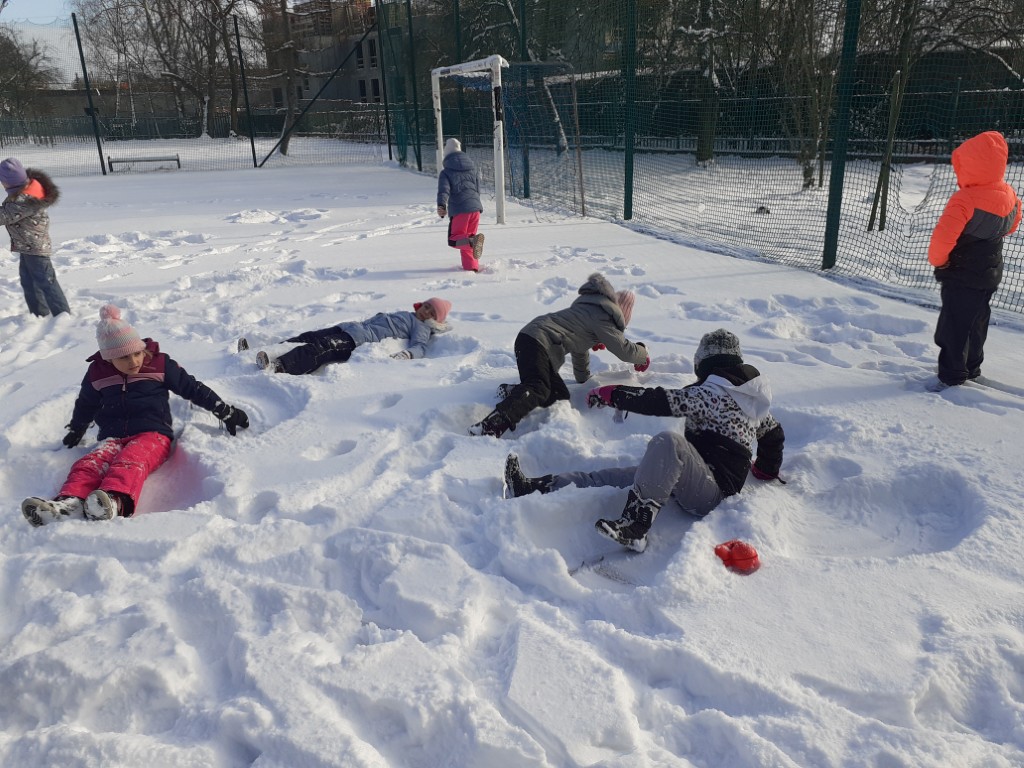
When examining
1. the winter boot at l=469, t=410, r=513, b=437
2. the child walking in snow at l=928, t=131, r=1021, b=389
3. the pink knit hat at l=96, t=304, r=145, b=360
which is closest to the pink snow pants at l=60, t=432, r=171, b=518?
the pink knit hat at l=96, t=304, r=145, b=360

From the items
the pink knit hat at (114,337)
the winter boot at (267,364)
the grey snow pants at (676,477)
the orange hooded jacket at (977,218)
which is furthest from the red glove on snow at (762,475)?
the pink knit hat at (114,337)

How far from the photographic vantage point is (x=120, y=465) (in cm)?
342

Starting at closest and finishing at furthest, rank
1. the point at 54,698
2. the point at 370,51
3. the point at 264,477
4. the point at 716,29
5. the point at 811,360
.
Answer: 1. the point at 54,698
2. the point at 264,477
3. the point at 811,360
4. the point at 716,29
5. the point at 370,51

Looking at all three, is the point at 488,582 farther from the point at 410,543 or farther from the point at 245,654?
the point at 245,654

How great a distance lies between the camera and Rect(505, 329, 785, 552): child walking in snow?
2924 millimetres

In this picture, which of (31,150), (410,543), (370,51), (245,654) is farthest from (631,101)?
(370,51)

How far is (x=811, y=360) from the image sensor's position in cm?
479

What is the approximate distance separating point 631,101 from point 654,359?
21.1ft

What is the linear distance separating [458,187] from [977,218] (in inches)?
203

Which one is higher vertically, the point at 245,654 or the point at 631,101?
the point at 631,101

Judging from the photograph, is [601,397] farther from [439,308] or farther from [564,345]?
[439,308]

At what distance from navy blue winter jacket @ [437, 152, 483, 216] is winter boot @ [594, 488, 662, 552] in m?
5.48

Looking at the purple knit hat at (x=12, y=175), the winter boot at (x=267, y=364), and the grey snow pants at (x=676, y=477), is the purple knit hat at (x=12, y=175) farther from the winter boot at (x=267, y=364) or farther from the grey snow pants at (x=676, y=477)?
the grey snow pants at (x=676, y=477)

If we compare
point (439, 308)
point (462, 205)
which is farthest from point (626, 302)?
point (462, 205)
